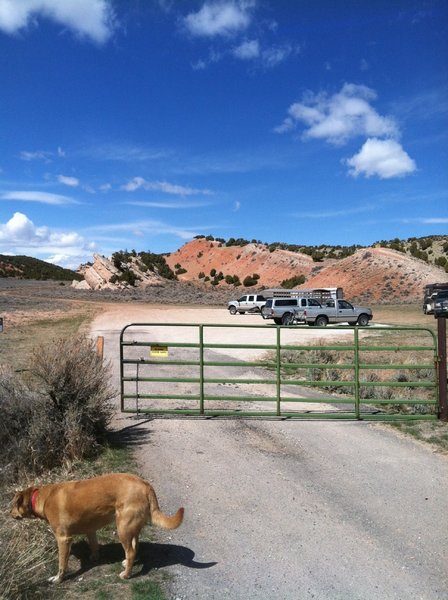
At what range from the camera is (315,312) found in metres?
32.1

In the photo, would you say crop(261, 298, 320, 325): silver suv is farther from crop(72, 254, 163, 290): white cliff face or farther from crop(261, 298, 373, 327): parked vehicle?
crop(72, 254, 163, 290): white cliff face

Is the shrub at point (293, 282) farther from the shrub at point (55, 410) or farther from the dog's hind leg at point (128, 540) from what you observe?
the dog's hind leg at point (128, 540)

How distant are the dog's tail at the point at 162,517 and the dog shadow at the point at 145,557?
0.55 metres

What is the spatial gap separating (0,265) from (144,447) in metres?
133

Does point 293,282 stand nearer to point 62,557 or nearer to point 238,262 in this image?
point 238,262

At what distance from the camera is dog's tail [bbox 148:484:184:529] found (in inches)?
176

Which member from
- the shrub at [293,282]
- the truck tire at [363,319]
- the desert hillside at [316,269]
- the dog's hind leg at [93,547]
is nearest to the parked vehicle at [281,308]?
the truck tire at [363,319]

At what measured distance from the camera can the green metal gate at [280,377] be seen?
9.84 metres

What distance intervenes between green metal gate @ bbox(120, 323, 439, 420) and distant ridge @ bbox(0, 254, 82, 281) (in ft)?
347

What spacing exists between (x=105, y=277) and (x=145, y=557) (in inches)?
2977

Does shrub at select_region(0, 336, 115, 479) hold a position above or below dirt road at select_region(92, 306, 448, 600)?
above

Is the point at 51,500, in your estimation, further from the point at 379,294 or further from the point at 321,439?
the point at 379,294

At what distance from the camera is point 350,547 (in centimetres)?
521

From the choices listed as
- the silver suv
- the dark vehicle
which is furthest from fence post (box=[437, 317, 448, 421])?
the dark vehicle
